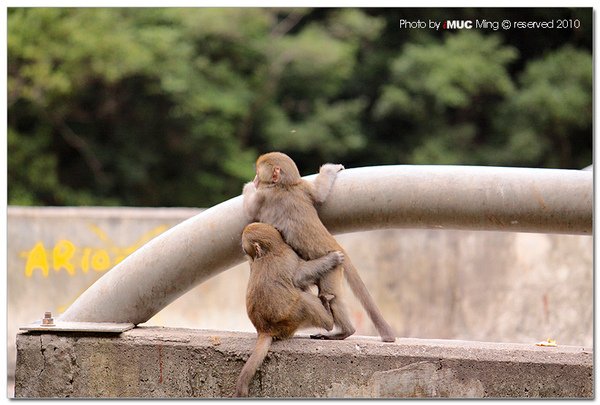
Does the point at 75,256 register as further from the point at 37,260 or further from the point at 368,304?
the point at 368,304

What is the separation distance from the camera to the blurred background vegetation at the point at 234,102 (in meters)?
14.9

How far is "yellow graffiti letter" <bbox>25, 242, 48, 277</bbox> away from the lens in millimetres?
8898

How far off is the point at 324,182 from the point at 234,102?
39.8 ft

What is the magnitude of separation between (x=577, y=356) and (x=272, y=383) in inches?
54.5

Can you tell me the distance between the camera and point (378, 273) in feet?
28.7

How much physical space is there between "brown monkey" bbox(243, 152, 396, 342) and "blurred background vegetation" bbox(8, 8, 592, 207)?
9.80 metres

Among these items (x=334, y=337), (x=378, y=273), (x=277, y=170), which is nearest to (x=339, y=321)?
(x=334, y=337)

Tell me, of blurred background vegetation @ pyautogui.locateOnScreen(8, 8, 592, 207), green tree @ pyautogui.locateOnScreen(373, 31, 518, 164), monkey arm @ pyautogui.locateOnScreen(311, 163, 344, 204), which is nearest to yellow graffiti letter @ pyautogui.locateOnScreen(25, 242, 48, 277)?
monkey arm @ pyautogui.locateOnScreen(311, 163, 344, 204)

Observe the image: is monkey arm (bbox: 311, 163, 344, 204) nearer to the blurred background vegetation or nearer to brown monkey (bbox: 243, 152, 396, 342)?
brown monkey (bbox: 243, 152, 396, 342)

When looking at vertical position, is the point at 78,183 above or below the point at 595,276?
above

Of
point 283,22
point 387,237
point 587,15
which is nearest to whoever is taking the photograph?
point 587,15

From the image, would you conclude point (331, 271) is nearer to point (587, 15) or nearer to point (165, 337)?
point (165, 337)

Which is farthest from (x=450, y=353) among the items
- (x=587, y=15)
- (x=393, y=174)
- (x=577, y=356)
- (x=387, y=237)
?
(x=387, y=237)

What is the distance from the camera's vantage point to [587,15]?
4.91 m
